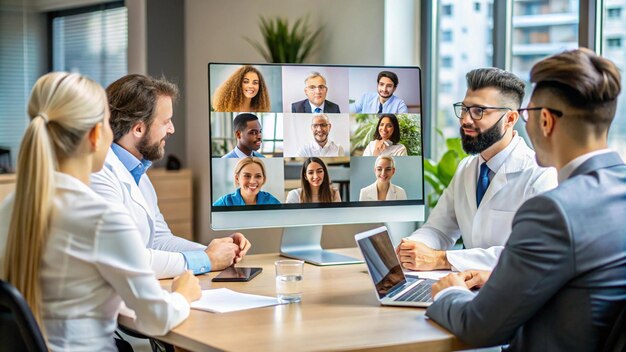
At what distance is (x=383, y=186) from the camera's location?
260cm

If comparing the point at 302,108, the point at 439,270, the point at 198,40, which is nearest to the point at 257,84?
the point at 302,108

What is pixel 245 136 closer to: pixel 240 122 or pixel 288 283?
pixel 240 122

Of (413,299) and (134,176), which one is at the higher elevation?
(134,176)

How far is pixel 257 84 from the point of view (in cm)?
245

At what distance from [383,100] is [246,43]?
3280 millimetres

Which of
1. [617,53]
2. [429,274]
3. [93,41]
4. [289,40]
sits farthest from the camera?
[93,41]

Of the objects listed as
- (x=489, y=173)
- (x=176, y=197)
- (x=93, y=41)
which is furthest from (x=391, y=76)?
(x=93, y=41)

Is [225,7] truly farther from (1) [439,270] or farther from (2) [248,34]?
(1) [439,270]

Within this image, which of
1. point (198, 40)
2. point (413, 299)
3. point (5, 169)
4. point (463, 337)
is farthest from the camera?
point (5, 169)

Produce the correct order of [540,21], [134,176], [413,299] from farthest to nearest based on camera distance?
[540,21] → [134,176] → [413,299]

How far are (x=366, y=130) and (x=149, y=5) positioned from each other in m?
4.18

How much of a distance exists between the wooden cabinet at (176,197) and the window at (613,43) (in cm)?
353

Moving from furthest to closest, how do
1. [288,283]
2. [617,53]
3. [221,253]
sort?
[617,53] → [221,253] → [288,283]

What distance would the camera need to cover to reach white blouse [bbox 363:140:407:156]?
256cm
